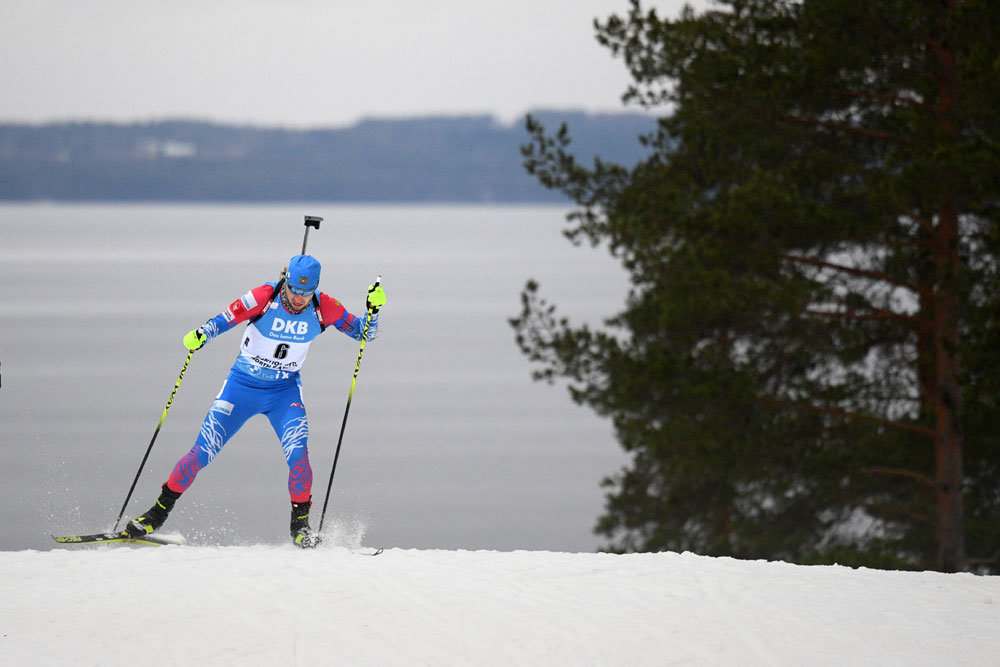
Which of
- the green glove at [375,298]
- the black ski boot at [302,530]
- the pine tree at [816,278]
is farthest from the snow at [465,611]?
the pine tree at [816,278]

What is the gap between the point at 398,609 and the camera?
6957 millimetres

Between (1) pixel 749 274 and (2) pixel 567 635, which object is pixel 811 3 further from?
(2) pixel 567 635

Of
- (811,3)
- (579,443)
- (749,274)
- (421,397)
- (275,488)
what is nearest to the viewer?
(811,3)

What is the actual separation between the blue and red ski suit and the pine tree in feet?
20.0

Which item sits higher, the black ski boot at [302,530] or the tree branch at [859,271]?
the tree branch at [859,271]

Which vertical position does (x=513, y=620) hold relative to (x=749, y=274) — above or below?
below

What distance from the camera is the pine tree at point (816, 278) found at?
505 inches

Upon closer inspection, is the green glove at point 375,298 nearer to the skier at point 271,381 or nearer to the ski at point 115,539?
the skier at point 271,381

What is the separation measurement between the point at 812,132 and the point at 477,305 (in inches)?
3998

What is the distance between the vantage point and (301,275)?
27.0 ft

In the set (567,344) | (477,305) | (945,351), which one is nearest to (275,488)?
(567,344)

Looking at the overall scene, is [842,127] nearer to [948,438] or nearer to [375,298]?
[948,438]

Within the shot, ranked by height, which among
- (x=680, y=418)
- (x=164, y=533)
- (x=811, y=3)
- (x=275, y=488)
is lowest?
(x=275, y=488)

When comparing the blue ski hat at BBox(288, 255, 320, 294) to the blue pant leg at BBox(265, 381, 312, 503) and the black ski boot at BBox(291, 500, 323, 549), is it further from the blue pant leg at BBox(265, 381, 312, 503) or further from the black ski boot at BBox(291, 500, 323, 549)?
the black ski boot at BBox(291, 500, 323, 549)
